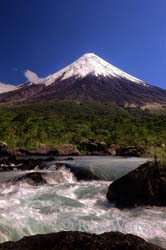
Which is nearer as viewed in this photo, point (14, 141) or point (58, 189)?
point (58, 189)

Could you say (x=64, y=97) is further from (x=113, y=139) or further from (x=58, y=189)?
(x=58, y=189)

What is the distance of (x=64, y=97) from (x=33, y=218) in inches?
6343

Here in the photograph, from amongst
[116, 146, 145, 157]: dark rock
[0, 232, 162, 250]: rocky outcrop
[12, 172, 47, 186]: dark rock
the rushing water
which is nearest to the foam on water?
the rushing water

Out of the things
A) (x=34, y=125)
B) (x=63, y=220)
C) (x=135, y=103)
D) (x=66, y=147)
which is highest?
(x=135, y=103)

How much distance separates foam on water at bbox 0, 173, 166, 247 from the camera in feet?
30.8

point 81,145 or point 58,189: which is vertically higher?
point 81,145

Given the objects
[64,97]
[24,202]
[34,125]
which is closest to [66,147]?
[34,125]

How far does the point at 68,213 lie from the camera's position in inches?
456

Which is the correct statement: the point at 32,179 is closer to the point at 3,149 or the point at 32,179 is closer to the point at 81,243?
the point at 81,243

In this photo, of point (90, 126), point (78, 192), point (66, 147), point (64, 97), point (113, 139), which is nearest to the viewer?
point (78, 192)

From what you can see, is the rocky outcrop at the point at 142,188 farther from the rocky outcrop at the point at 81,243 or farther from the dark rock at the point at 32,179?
the rocky outcrop at the point at 81,243

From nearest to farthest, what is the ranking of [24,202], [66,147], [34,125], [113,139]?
1. [24,202]
2. [66,147]
3. [113,139]
4. [34,125]

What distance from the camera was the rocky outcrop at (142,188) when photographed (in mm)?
12370

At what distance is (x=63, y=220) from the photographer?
10633mm
